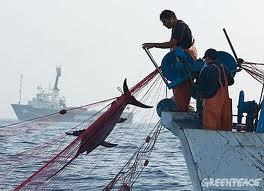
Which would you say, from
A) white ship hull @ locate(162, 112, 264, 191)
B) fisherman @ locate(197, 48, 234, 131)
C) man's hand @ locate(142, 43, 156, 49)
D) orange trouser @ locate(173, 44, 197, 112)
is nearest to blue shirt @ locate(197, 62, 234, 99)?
fisherman @ locate(197, 48, 234, 131)

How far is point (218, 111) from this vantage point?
823 centimetres

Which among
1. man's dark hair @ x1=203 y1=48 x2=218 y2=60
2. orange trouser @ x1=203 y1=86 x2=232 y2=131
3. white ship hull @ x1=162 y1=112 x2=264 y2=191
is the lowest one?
white ship hull @ x1=162 y1=112 x2=264 y2=191

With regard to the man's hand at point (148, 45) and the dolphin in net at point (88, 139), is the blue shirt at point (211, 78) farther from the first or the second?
the dolphin in net at point (88, 139)

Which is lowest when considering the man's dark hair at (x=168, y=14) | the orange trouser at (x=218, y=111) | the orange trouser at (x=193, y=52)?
the orange trouser at (x=218, y=111)

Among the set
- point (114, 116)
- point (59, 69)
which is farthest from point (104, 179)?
point (59, 69)

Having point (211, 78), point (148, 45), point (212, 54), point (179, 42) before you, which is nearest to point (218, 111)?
point (211, 78)

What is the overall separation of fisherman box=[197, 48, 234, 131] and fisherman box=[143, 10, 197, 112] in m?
1.01

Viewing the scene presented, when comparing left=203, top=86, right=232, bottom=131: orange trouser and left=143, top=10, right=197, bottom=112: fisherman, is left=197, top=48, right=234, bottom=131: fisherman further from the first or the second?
left=143, top=10, right=197, bottom=112: fisherman

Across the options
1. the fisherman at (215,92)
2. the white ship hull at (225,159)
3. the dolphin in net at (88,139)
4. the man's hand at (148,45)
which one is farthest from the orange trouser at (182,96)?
the white ship hull at (225,159)

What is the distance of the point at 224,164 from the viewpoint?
764cm

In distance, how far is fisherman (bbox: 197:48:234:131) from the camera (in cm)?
797

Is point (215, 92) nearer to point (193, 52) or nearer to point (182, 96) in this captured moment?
point (182, 96)

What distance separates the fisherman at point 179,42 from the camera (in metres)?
9.06

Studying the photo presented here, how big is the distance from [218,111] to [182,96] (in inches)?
56.7
